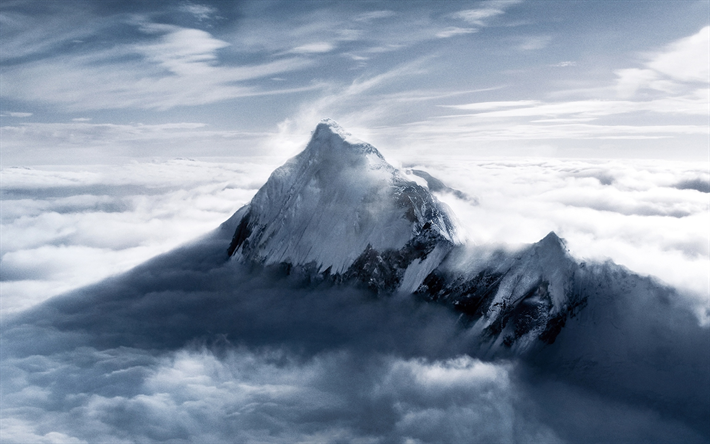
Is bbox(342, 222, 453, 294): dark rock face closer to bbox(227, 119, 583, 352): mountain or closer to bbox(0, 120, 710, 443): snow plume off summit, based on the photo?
bbox(227, 119, 583, 352): mountain

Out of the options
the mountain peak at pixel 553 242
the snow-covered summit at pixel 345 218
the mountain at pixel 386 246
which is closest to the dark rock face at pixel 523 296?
the mountain peak at pixel 553 242

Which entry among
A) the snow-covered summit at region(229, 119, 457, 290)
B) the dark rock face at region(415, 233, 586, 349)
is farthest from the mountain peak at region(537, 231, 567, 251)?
the snow-covered summit at region(229, 119, 457, 290)

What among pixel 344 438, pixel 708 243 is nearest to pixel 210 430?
pixel 344 438

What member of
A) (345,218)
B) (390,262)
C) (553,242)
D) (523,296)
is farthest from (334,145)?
(523,296)

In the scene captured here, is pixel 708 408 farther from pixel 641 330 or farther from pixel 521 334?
pixel 521 334

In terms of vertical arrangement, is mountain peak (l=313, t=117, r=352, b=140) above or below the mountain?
above

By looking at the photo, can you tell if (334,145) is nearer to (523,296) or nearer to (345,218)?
(345,218)
